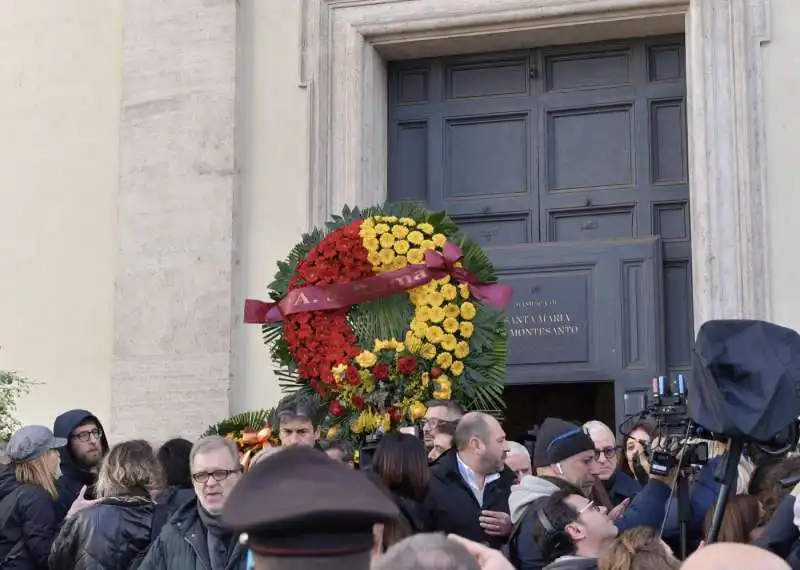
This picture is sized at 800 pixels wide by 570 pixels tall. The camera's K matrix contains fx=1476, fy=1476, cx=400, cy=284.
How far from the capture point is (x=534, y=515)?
583cm

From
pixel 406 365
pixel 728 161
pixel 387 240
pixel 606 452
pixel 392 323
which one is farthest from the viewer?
pixel 728 161

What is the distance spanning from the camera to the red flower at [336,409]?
8.45m

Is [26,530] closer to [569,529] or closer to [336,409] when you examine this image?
[336,409]

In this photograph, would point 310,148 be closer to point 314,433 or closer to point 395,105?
point 395,105

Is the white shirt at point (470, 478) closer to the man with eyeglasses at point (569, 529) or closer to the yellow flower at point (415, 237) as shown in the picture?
the man with eyeglasses at point (569, 529)

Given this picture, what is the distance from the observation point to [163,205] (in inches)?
484

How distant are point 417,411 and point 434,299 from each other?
2.32 feet

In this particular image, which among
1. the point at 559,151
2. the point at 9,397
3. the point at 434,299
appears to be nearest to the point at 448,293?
the point at 434,299

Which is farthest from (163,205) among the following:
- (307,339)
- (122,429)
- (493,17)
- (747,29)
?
(747,29)

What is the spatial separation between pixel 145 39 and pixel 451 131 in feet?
8.94

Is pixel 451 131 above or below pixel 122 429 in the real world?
above

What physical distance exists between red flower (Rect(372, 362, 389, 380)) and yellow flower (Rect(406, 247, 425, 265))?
696 millimetres

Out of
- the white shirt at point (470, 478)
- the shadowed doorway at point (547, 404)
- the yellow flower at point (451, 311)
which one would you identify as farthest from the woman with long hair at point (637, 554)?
the shadowed doorway at point (547, 404)

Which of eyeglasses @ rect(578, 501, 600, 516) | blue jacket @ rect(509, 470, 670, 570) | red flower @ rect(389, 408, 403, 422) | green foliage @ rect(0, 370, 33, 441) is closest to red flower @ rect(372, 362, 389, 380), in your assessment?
red flower @ rect(389, 408, 403, 422)
